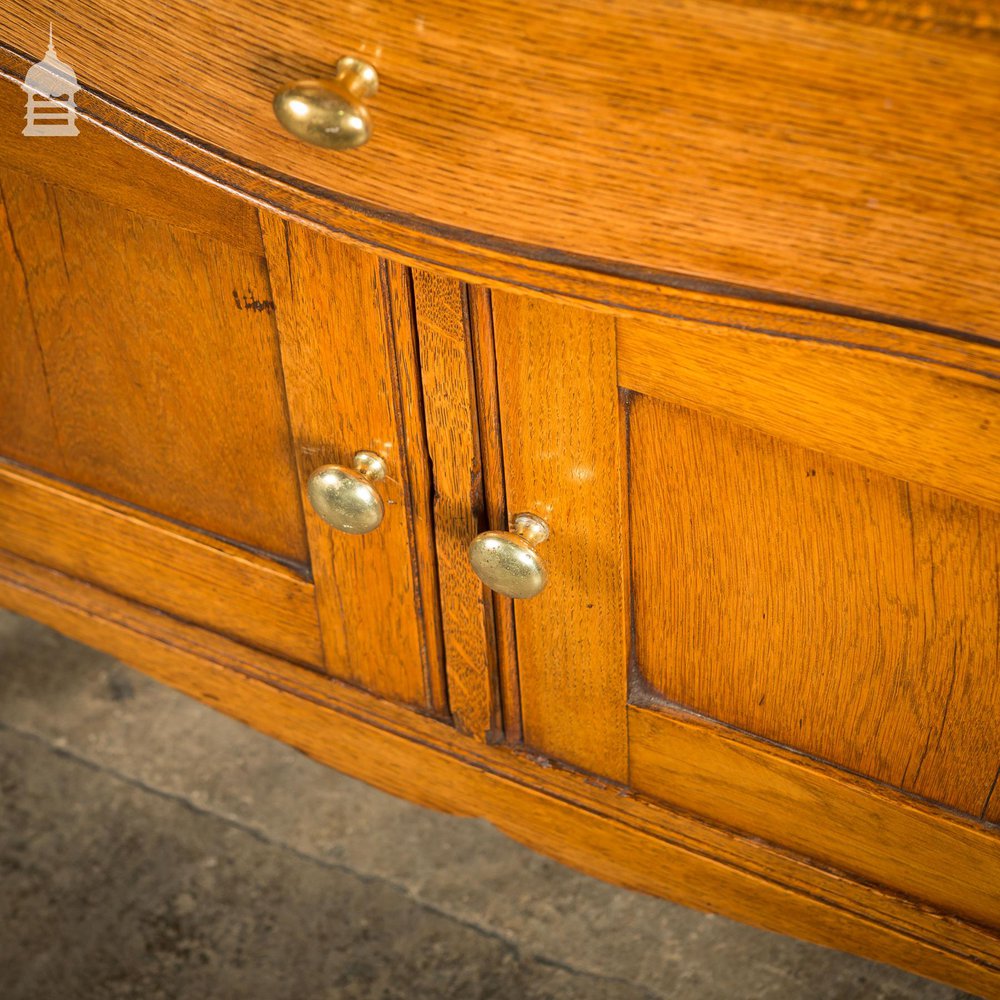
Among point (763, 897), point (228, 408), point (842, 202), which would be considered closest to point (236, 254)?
point (228, 408)

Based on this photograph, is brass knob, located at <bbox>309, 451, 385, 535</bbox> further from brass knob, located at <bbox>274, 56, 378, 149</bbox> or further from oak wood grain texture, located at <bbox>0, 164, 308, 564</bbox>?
brass knob, located at <bbox>274, 56, 378, 149</bbox>

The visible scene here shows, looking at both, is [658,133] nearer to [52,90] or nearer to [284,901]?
[52,90]

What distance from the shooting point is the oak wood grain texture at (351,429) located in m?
0.58

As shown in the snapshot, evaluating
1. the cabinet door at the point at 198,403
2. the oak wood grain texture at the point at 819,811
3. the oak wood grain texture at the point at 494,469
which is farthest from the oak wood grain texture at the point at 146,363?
the oak wood grain texture at the point at 819,811

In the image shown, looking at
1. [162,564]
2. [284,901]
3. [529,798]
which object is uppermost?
[162,564]

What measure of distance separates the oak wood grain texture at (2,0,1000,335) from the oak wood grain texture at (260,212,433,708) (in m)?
0.10

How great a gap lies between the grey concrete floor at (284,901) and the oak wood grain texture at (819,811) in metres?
0.19

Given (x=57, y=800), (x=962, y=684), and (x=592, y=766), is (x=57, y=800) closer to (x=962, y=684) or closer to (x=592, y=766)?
(x=592, y=766)

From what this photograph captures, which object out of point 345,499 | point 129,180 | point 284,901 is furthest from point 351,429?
point 284,901

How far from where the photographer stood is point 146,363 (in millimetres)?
688

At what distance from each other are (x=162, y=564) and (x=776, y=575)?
0.39 meters

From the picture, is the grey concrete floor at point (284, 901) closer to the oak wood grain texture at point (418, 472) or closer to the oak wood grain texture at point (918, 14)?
the oak wood grain texture at point (418, 472)

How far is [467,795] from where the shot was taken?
0.77 metres

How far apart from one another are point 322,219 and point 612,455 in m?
0.16
